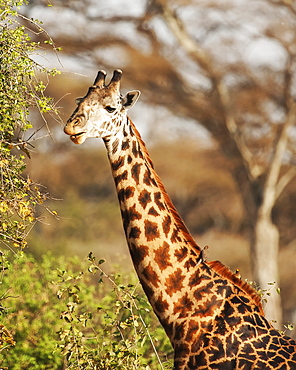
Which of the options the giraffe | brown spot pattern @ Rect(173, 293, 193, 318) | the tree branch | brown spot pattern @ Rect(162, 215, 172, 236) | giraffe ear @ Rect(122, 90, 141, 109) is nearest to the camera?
the giraffe

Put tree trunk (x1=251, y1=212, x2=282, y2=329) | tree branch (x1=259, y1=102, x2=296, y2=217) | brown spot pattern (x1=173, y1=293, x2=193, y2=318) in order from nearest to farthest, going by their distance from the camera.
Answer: brown spot pattern (x1=173, y1=293, x2=193, y2=318) → tree trunk (x1=251, y1=212, x2=282, y2=329) → tree branch (x1=259, y1=102, x2=296, y2=217)

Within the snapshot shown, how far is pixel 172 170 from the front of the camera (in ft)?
67.6

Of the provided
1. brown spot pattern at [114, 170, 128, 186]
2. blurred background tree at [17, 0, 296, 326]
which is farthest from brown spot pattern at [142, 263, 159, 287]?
blurred background tree at [17, 0, 296, 326]

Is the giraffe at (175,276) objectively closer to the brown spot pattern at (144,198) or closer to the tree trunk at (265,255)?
the brown spot pattern at (144,198)

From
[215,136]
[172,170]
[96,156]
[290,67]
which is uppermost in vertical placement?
[290,67]

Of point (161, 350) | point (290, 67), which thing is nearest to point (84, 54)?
point (290, 67)

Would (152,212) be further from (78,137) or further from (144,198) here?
(78,137)

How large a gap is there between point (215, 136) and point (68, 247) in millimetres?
5757

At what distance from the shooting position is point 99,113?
495 cm

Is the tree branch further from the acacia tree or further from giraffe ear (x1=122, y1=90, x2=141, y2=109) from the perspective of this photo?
giraffe ear (x1=122, y1=90, x2=141, y2=109)

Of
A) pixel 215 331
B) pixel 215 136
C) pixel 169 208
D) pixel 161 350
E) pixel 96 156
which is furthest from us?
pixel 96 156

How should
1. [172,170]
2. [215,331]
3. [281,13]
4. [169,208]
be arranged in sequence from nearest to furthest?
[215,331] < [169,208] < [281,13] < [172,170]

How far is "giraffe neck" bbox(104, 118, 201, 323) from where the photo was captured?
16.0 ft

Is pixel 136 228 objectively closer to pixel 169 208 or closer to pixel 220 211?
pixel 169 208
